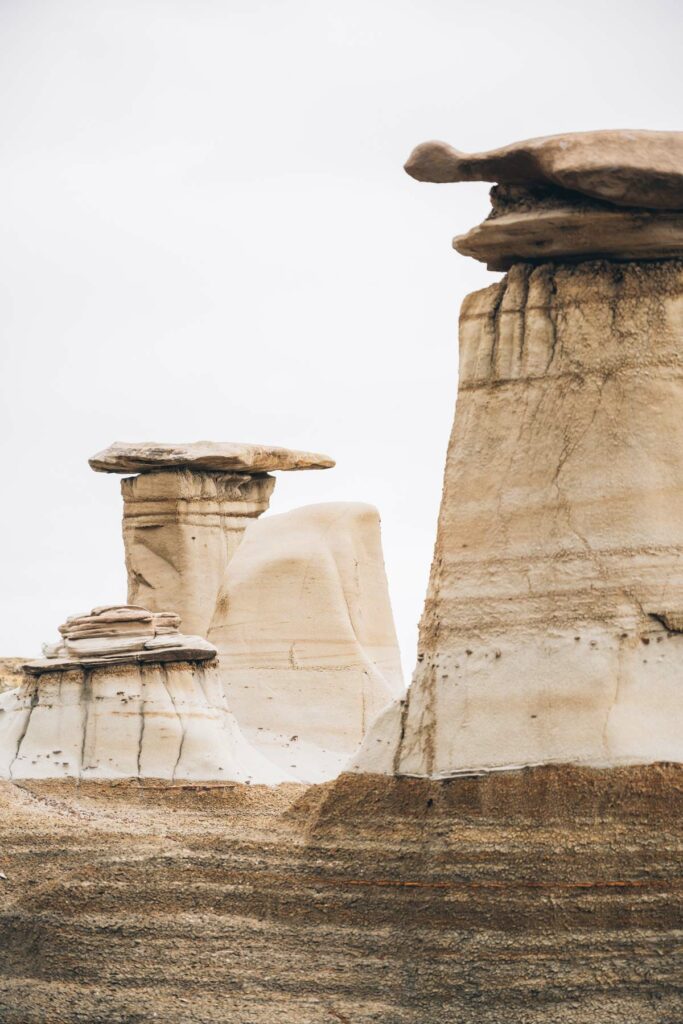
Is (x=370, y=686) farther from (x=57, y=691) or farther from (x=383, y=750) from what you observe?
(x=383, y=750)

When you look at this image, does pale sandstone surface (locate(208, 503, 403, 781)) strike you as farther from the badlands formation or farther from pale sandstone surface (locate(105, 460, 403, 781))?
the badlands formation

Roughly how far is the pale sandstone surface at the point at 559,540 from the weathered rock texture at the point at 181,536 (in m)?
19.2

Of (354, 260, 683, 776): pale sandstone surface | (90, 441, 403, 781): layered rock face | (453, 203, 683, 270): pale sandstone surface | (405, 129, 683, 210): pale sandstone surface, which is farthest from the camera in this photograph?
(90, 441, 403, 781): layered rock face

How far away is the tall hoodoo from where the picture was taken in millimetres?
13992

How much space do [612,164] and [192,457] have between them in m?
20.2

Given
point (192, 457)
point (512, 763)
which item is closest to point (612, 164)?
point (512, 763)

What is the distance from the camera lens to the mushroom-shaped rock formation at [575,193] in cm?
1395

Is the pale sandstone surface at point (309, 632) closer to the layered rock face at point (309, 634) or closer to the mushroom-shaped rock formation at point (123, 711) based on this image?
the layered rock face at point (309, 634)

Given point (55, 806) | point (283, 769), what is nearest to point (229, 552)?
point (283, 769)

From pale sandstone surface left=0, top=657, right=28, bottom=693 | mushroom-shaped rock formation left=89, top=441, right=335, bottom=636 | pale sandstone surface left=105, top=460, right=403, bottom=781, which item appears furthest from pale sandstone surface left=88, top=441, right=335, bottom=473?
pale sandstone surface left=105, top=460, right=403, bottom=781

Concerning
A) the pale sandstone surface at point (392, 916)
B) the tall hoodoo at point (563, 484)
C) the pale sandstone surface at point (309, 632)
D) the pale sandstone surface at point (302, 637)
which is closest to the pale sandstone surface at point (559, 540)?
the tall hoodoo at point (563, 484)

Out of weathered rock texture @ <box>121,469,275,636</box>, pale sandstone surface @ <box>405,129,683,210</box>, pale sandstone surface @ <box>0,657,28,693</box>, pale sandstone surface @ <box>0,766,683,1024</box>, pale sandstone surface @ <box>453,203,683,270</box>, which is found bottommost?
pale sandstone surface @ <box>0,657,28,693</box>

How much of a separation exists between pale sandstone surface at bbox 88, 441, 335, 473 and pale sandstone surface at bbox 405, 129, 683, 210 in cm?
1961

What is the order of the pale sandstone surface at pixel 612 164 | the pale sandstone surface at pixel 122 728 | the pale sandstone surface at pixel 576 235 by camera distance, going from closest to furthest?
the pale sandstone surface at pixel 612 164 < the pale sandstone surface at pixel 576 235 < the pale sandstone surface at pixel 122 728
